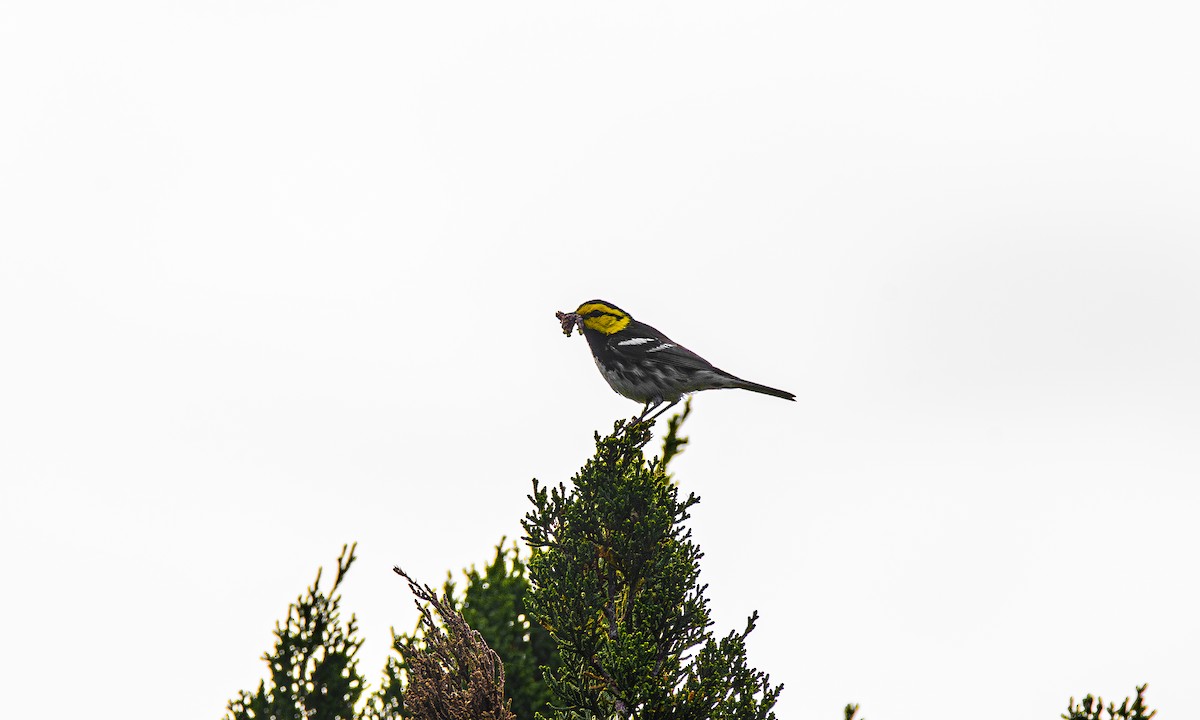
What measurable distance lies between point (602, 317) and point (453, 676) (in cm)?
700

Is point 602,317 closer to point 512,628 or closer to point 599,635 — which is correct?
point 512,628

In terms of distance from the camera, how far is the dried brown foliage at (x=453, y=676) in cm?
722

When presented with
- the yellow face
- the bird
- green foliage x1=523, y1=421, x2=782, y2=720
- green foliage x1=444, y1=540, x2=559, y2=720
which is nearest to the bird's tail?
the bird

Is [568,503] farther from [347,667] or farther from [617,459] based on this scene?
[347,667]

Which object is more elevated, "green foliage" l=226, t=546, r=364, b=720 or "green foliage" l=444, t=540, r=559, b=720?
"green foliage" l=444, t=540, r=559, b=720

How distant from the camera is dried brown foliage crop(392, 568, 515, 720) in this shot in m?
7.22

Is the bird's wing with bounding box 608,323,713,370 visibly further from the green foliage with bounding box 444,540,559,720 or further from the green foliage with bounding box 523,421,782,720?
the green foliage with bounding box 523,421,782,720

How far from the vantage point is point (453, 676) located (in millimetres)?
7371

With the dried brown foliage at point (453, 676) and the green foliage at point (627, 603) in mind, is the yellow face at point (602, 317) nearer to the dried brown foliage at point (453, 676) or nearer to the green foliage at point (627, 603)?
the green foliage at point (627, 603)

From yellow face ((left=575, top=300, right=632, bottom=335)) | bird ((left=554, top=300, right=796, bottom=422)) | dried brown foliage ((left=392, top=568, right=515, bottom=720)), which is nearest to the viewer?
dried brown foliage ((left=392, top=568, right=515, bottom=720))

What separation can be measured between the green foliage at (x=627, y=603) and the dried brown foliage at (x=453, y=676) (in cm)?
41

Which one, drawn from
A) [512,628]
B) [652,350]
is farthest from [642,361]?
[512,628]

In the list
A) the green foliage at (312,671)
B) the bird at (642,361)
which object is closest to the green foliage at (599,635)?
the green foliage at (312,671)

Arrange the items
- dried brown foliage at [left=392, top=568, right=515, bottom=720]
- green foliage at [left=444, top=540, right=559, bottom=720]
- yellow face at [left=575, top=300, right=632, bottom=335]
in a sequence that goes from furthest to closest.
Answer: yellow face at [left=575, top=300, right=632, bottom=335], green foliage at [left=444, top=540, right=559, bottom=720], dried brown foliage at [left=392, top=568, right=515, bottom=720]
